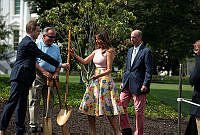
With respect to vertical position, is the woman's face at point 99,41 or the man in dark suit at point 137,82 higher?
the woman's face at point 99,41

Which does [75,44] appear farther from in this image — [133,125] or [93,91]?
[93,91]

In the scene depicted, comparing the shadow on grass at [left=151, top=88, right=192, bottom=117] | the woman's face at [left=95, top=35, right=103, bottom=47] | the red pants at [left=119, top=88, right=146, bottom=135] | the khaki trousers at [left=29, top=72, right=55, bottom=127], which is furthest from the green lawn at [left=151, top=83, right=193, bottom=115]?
the woman's face at [left=95, top=35, right=103, bottom=47]

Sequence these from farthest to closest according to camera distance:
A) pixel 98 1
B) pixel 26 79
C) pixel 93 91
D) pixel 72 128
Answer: pixel 98 1, pixel 72 128, pixel 93 91, pixel 26 79

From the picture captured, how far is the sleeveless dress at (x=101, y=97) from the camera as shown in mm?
6535

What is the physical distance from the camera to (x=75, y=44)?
48.9 ft

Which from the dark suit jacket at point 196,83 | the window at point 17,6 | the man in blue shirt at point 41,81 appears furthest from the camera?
the window at point 17,6

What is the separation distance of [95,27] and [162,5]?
51.5 feet

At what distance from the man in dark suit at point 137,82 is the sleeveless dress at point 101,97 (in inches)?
18.2

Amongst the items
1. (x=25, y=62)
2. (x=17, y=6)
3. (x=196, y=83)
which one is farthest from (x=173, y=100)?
(x=17, y=6)

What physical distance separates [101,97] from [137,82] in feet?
2.71

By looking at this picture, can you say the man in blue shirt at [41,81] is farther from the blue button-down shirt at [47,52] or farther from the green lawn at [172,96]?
the green lawn at [172,96]

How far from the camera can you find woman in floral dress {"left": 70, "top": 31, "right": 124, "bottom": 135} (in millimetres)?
6551

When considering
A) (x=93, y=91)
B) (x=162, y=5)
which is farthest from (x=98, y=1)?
(x=162, y=5)

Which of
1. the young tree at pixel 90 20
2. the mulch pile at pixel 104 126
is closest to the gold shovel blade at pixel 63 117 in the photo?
the mulch pile at pixel 104 126
